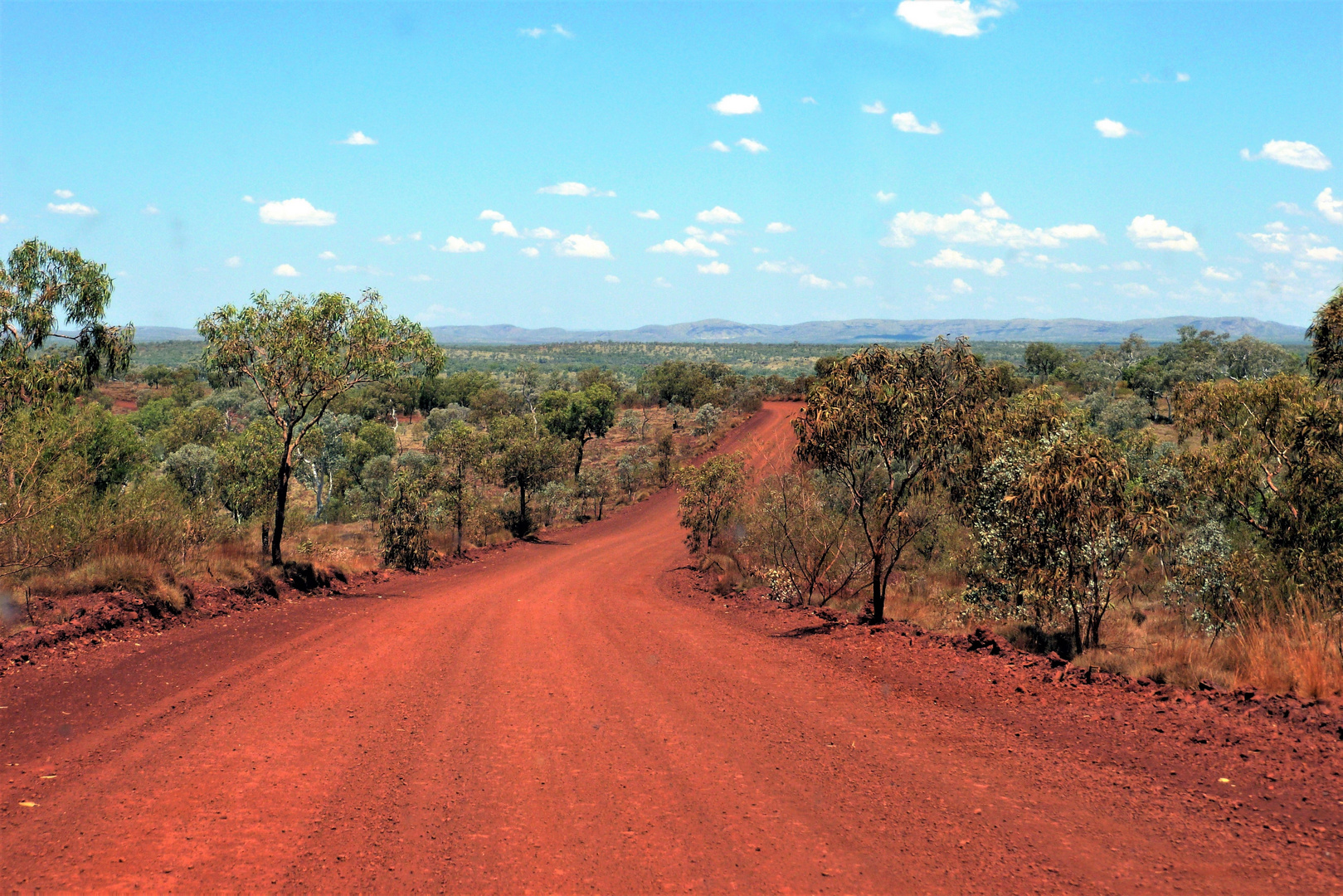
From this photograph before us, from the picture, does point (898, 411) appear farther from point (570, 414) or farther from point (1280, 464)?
point (570, 414)

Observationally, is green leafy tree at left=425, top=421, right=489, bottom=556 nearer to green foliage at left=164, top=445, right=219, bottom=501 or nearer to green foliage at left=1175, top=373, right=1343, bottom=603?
green foliage at left=164, top=445, right=219, bottom=501

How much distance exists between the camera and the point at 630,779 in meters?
7.32

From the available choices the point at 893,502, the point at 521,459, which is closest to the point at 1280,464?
the point at 893,502

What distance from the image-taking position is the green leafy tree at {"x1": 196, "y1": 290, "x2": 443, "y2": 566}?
672 inches

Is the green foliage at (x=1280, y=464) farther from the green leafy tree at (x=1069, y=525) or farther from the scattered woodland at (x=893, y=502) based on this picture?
the green leafy tree at (x=1069, y=525)

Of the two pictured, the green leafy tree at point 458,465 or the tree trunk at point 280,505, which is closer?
the tree trunk at point 280,505

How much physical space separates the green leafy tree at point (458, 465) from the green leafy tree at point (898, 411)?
18.0m

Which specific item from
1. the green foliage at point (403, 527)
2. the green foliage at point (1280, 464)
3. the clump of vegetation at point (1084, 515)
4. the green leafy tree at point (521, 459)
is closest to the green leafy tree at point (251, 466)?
the green foliage at point (403, 527)

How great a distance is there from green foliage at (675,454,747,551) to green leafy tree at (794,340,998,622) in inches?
533

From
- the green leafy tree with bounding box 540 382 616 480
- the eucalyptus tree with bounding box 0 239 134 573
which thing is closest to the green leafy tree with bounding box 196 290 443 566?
the eucalyptus tree with bounding box 0 239 134 573

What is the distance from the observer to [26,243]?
16688 millimetres

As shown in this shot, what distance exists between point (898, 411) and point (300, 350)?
40.4ft

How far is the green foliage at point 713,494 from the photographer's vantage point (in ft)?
88.9

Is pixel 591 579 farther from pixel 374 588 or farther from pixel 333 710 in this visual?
pixel 333 710
